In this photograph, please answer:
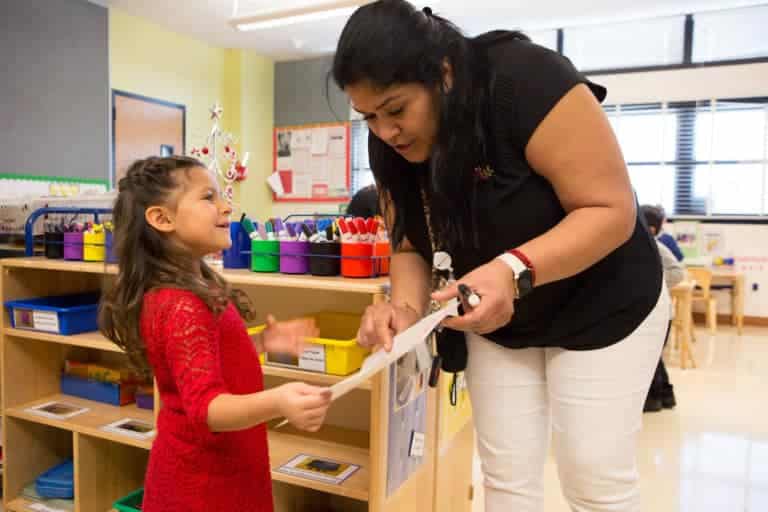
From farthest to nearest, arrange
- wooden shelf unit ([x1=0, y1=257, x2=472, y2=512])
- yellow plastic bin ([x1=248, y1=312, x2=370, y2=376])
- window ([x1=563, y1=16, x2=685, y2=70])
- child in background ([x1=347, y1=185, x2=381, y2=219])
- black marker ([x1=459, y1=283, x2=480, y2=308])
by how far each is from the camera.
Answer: window ([x1=563, y1=16, x2=685, y2=70]) → child in background ([x1=347, y1=185, x2=381, y2=219]) → wooden shelf unit ([x1=0, y1=257, x2=472, y2=512]) → yellow plastic bin ([x1=248, y1=312, x2=370, y2=376]) → black marker ([x1=459, y1=283, x2=480, y2=308])

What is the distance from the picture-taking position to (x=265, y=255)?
1706 millimetres

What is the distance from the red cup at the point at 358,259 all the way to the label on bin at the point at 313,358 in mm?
209

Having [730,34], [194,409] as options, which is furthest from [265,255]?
[730,34]

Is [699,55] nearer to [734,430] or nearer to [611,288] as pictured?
[734,430]

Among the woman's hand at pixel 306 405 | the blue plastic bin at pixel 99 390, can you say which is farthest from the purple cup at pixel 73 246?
the woman's hand at pixel 306 405

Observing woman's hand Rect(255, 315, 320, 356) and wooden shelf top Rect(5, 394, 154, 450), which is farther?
wooden shelf top Rect(5, 394, 154, 450)

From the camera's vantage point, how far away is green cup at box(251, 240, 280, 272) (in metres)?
1.69

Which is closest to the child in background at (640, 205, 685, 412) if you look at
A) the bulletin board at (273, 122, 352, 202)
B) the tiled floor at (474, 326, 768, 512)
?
the tiled floor at (474, 326, 768, 512)

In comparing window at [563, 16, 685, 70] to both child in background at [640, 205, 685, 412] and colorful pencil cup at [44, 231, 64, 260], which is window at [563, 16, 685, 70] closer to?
child in background at [640, 205, 685, 412]

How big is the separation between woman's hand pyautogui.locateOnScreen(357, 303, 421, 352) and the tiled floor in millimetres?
1490

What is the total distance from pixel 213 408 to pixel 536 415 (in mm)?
558

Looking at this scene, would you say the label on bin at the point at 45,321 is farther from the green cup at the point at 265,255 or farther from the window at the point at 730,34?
the window at the point at 730,34

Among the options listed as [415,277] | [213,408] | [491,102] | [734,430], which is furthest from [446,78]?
[734,430]

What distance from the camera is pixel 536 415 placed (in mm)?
1084
